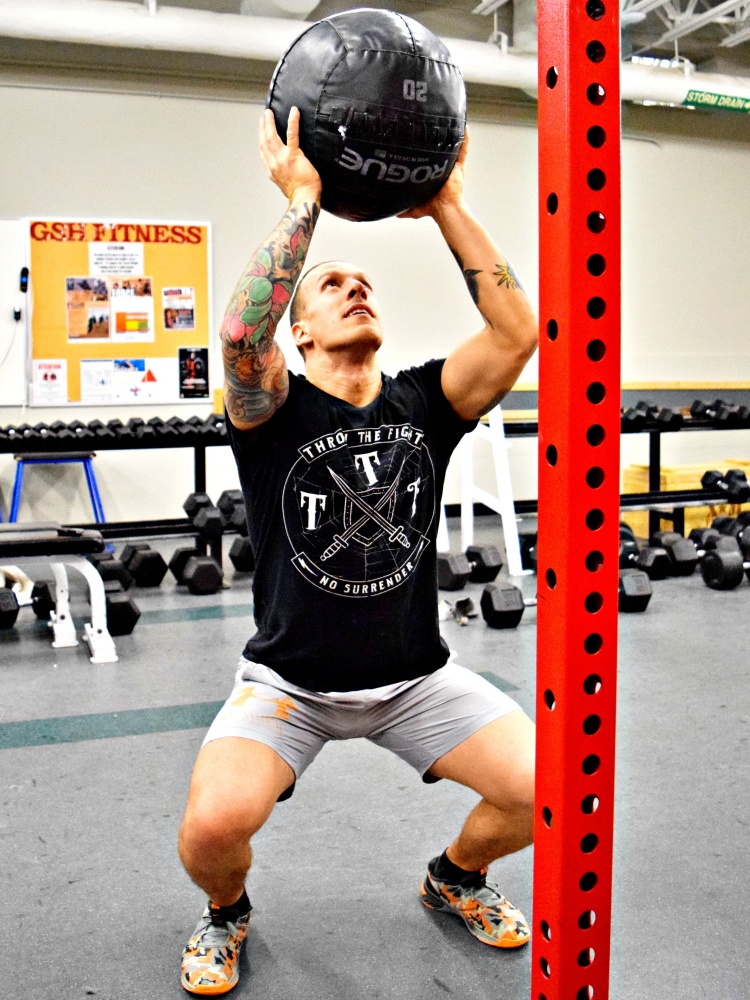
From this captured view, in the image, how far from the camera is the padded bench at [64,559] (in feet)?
10.6

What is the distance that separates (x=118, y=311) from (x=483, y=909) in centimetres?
489

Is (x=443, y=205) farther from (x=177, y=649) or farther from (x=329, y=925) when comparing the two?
(x=177, y=649)

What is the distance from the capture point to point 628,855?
1901mm

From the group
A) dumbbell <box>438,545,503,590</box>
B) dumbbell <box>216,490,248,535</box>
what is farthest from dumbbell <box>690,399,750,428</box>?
dumbbell <box>216,490,248,535</box>

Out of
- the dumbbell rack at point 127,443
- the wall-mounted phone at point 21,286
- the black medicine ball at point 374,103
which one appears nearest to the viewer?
the black medicine ball at point 374,103

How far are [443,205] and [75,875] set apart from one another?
1414 millimetres

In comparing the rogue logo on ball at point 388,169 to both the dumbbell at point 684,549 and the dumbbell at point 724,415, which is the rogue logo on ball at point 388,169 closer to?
the dumbbell at point 684,549

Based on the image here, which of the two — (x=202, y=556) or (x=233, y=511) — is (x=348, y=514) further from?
(x=233, y=511)

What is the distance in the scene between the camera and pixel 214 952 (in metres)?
1.51

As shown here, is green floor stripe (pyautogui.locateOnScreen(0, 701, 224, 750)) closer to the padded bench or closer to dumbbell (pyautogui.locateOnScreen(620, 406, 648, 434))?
the padded bench

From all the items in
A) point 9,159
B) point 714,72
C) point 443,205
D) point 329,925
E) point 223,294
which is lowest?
point 329,925

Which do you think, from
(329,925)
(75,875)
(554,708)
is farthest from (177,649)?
(554,708)

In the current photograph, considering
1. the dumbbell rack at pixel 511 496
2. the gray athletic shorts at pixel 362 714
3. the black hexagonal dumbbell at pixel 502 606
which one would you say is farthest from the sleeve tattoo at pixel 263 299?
the dumbbell rack at pixel 511 496

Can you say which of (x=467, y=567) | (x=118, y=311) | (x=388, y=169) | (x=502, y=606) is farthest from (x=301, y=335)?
(x=118, y=311)
